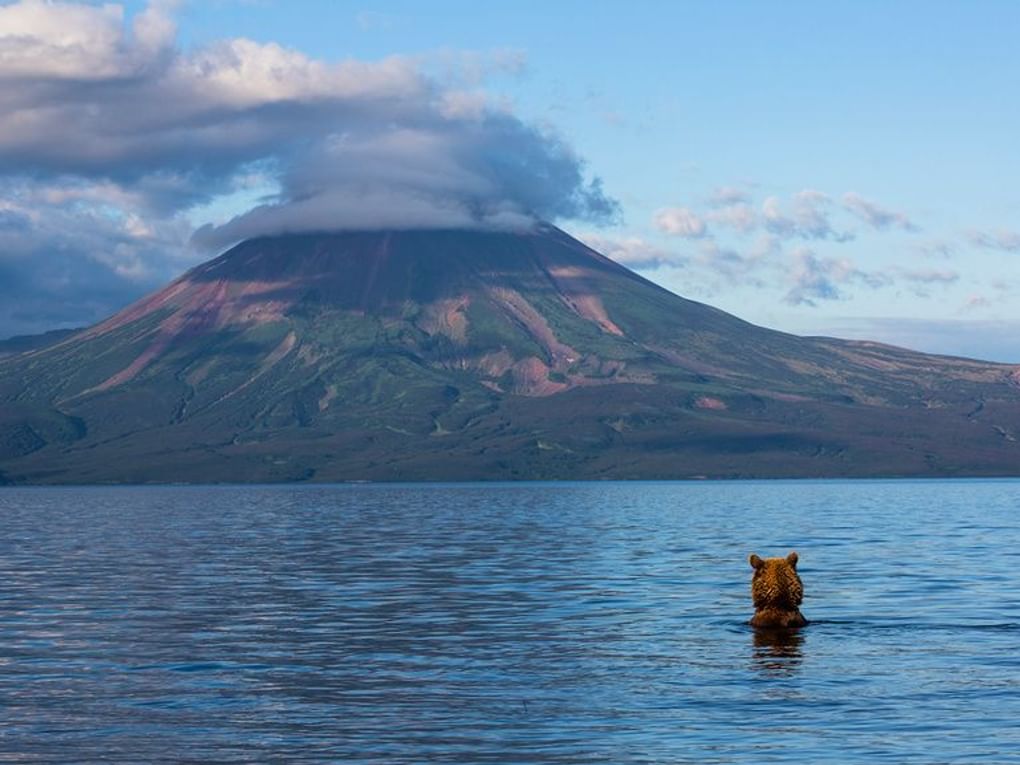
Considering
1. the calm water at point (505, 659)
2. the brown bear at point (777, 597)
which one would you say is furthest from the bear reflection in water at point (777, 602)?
the calm water at point (505, 659)

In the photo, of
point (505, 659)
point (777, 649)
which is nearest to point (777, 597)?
point (777, 649)

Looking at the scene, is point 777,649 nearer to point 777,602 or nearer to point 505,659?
point 777,602

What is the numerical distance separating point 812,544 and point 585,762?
60424 millimetres

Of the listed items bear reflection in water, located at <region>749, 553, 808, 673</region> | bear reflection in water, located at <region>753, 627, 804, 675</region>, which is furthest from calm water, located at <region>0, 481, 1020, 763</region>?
bear reflection in water, located at <region>749, 553, 808, 673</region>

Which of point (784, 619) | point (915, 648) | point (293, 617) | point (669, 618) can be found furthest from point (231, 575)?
point (915, 648)

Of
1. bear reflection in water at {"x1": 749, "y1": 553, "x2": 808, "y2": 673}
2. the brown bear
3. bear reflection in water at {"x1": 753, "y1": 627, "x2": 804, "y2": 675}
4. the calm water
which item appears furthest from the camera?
the brown bear

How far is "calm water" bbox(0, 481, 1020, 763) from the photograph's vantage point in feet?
85.6

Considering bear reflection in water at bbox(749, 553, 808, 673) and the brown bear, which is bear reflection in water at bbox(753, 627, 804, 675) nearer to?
bear reflection in water at bbox(749, 553, 808, 673)

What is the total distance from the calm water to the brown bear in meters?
0.63

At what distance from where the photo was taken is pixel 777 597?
40531 mm

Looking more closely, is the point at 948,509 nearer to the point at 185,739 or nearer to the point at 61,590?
the point at 61,590

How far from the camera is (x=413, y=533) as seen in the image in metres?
102

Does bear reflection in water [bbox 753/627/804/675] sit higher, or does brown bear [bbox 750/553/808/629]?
brown bear [bbox 750/553/808/629]

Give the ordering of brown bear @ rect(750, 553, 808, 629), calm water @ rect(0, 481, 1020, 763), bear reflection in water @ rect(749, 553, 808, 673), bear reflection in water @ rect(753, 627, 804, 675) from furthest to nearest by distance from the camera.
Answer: brown bear @ rect(750, 553, 808, 629) → bear reflection in water @ rect(749, 553, 808, 673) → bear reflection in water @ rect(753, 627, 804, 675) → calm water @ rect(0, 481, 1020, 763)
